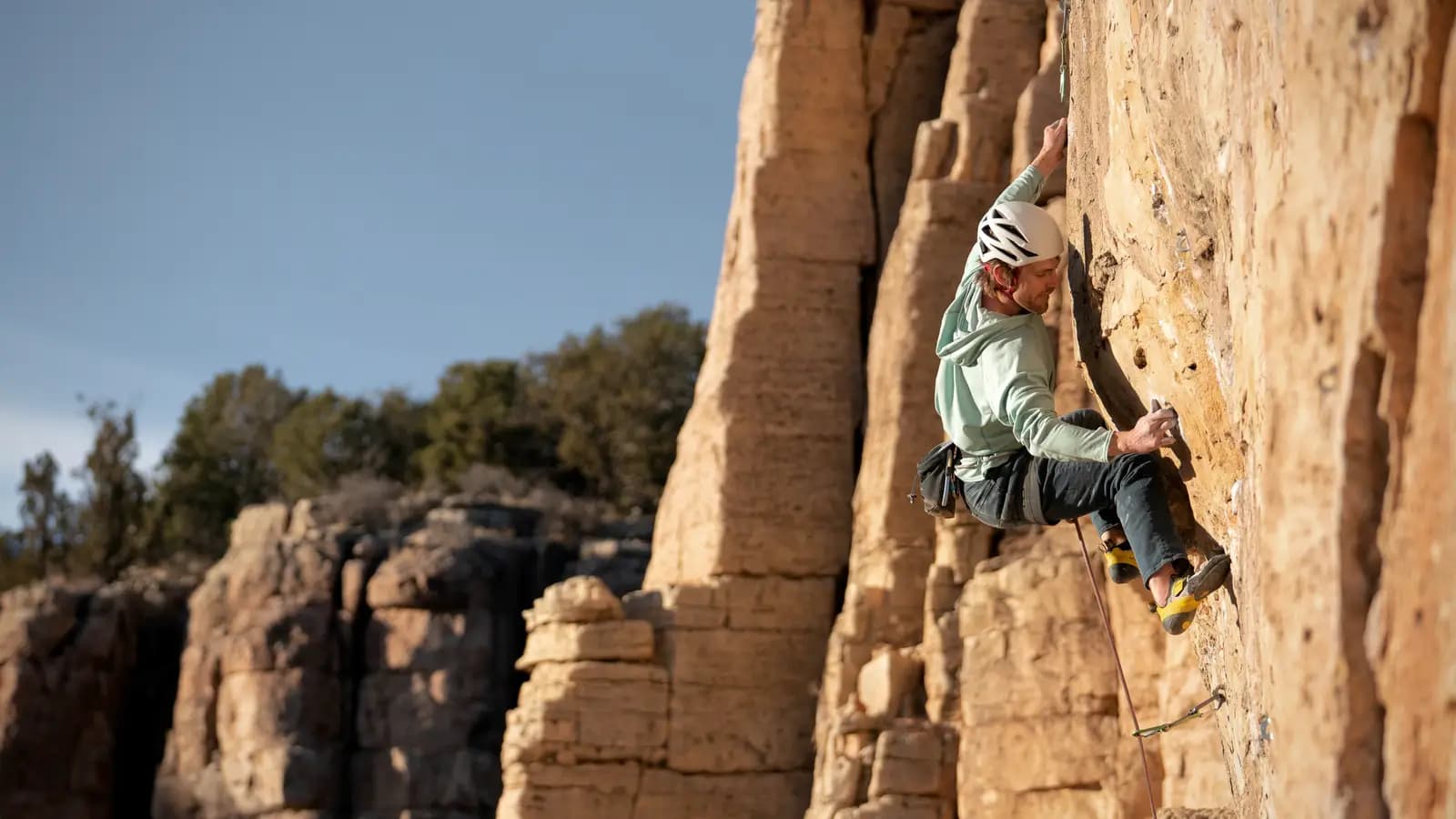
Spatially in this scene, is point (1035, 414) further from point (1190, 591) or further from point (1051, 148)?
point (1051, 148)

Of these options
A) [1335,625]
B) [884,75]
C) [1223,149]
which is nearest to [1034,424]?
[1223,149]

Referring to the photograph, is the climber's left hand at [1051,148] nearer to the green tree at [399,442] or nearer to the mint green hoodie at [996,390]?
the mint green hoodie at [996,390]

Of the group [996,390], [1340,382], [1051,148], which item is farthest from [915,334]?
[1340,382]

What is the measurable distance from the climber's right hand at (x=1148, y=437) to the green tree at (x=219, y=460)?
4171 cm

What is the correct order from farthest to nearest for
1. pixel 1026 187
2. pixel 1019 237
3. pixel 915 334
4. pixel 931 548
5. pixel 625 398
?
1. pixel 625 398
2. pixel 915 334
3. pixel 931 548
4. pixel 1026 187
5. pixel 1019 237

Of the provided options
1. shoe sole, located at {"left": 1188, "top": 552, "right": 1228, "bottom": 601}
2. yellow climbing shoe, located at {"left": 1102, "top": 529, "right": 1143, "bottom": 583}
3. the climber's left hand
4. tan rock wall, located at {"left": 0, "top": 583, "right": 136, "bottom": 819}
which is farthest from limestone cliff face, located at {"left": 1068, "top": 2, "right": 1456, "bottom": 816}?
tan rock wall, located at {"left": 0, "top": 583, "right": 136, "bottom": 819}

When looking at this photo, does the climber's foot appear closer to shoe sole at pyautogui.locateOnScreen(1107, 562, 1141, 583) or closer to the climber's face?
shoe sole at pyautogui.locateOnScreen(1107, 562, 1141, 583)

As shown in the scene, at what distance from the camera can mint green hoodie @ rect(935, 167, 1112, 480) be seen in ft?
24.8

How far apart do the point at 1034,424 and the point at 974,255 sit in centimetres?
125

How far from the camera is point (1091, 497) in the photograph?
25.7 ft

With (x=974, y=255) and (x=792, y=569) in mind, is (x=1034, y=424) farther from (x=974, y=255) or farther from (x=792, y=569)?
(x=792, y=569)

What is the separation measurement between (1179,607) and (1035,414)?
90 centimetres

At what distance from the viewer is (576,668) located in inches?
814

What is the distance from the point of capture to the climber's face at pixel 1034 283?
324 inches
